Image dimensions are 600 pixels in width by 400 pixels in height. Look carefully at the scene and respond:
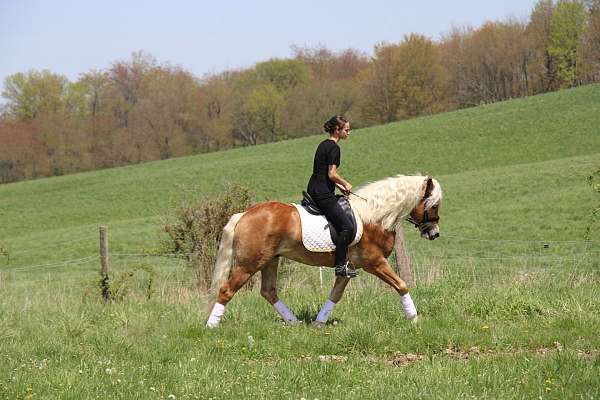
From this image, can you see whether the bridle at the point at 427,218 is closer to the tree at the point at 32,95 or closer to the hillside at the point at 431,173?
the hillside at the point at 431,173

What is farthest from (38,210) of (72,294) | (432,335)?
A: (432,335)

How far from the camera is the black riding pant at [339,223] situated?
884 centimetres

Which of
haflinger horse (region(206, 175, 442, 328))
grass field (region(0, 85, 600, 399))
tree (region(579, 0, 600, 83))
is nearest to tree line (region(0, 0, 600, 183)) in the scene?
tree (region(579, 0, 600, 83))

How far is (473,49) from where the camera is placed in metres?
78.6

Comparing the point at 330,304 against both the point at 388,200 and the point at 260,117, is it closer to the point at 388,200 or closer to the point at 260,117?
the point at 388,200

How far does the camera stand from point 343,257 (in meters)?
8.92

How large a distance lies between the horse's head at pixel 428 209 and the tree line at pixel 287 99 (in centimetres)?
6343

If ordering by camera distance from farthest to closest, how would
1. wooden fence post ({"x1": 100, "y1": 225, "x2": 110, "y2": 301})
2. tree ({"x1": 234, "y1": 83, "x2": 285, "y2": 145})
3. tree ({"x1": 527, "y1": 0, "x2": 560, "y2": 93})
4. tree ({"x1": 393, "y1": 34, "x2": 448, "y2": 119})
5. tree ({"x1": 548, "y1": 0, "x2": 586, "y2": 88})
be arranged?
tree ({"x1": 234, "y1": 83, "x2": 285, "y2": 145}) → tree ({"x1": 527, "y1": 0, "x2": 560, "y2": 93}) → tree ({"x1": 393, "y1": 34, "x2": 448, "y2": 119}) → tree ({"x1": 548, "y1": 0, "x2": 586, "y2": 88}) → wooden fence post ({"x1": 100, "y1": 225, "x2": 110, "y2": 301})

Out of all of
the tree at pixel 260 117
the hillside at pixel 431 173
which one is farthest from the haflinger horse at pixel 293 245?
the tree at pixel 260 117

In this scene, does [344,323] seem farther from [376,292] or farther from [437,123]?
[437,123]

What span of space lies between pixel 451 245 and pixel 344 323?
14.1 meters

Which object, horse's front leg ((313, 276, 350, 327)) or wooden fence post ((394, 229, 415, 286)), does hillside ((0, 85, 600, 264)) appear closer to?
wooden fence post ((394, 229, 415, 286))

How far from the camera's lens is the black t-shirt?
29.2 ft

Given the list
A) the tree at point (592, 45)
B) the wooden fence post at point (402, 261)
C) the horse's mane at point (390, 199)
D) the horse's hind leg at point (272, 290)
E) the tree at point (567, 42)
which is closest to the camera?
the horse's hind leg at point (272, 290)
